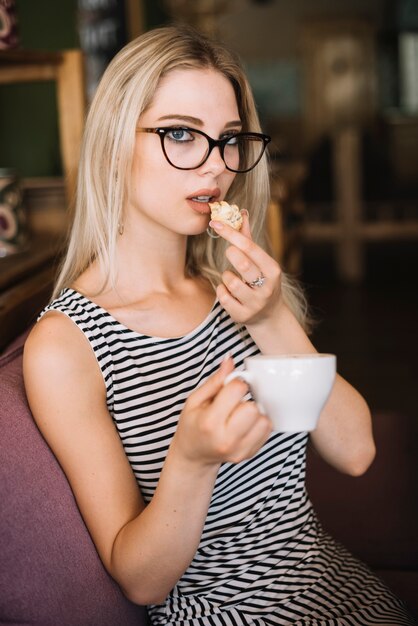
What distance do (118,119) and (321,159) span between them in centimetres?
596

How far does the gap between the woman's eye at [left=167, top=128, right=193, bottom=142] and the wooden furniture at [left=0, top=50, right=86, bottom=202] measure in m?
0.83

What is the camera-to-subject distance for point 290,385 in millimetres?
802

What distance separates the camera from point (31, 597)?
3.30 feet

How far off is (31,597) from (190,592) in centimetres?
29

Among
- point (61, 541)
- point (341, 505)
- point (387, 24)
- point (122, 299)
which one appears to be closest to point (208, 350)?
point (122, 299)

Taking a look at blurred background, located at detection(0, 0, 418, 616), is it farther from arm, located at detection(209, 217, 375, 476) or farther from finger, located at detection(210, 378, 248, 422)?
finger, located at detection(210, 378, 248, 422)

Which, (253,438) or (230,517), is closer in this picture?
(253,438)

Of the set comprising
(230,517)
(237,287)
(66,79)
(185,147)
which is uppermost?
(66,79)

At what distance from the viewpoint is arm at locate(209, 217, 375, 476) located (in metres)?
1.07

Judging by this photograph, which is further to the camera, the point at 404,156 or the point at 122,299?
the point at 404,156

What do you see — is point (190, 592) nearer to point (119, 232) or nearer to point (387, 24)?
point (119, 232)

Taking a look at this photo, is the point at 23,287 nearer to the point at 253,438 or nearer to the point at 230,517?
the point at 230,517

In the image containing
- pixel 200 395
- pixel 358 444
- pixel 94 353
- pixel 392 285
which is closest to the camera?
pixel 200 395

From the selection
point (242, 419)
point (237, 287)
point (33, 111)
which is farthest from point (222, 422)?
point (33, 111)
